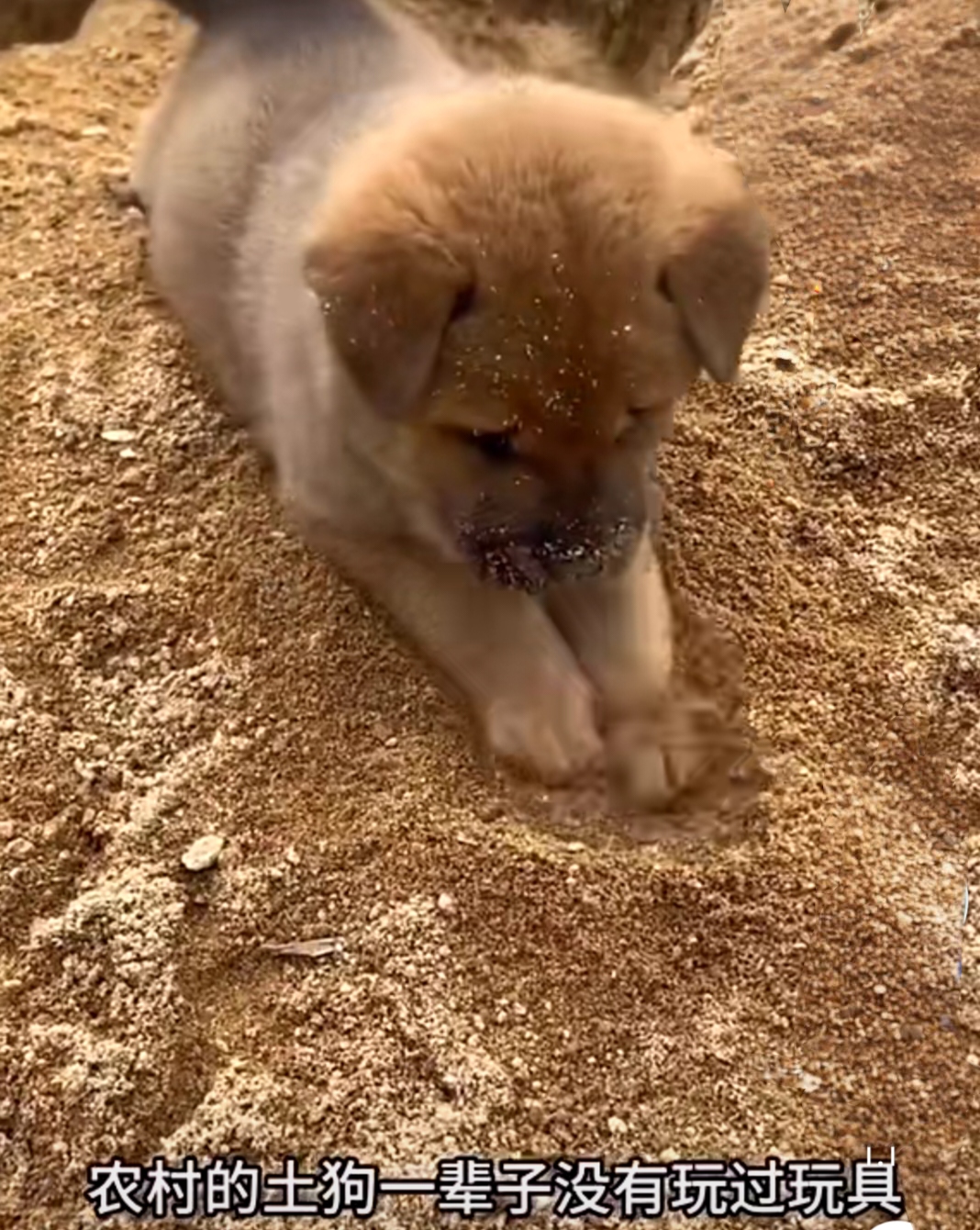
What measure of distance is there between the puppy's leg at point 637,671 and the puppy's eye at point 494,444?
1.16 ft

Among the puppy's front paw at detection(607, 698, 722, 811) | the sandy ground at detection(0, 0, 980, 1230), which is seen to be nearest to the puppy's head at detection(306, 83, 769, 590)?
the puppy's front paw at detection(607, 698, 722, 811)

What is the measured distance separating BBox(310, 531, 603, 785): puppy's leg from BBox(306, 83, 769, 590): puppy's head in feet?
0.72

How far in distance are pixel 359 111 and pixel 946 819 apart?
4.87 feet

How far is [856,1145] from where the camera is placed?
2.04m

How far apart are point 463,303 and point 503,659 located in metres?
0.65

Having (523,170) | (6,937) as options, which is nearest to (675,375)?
(523,170)

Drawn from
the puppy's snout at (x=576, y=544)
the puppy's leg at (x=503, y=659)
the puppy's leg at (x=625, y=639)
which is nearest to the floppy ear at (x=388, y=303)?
the puppy's snout at (x=576, y=544)

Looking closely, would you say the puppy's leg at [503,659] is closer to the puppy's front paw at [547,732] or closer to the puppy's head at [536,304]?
the puppy's front paw at [547,732]

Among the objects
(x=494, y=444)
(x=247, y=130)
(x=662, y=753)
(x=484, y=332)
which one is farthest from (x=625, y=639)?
(x=247, y=130)

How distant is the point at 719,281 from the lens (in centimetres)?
214

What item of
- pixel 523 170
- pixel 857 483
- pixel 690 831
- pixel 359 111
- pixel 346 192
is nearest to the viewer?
pixel 523 170

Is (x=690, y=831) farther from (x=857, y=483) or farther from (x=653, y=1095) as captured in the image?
(x=857, y=483)

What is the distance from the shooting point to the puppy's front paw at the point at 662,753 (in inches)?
93.6

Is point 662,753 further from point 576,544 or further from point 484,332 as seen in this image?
point 484,332
